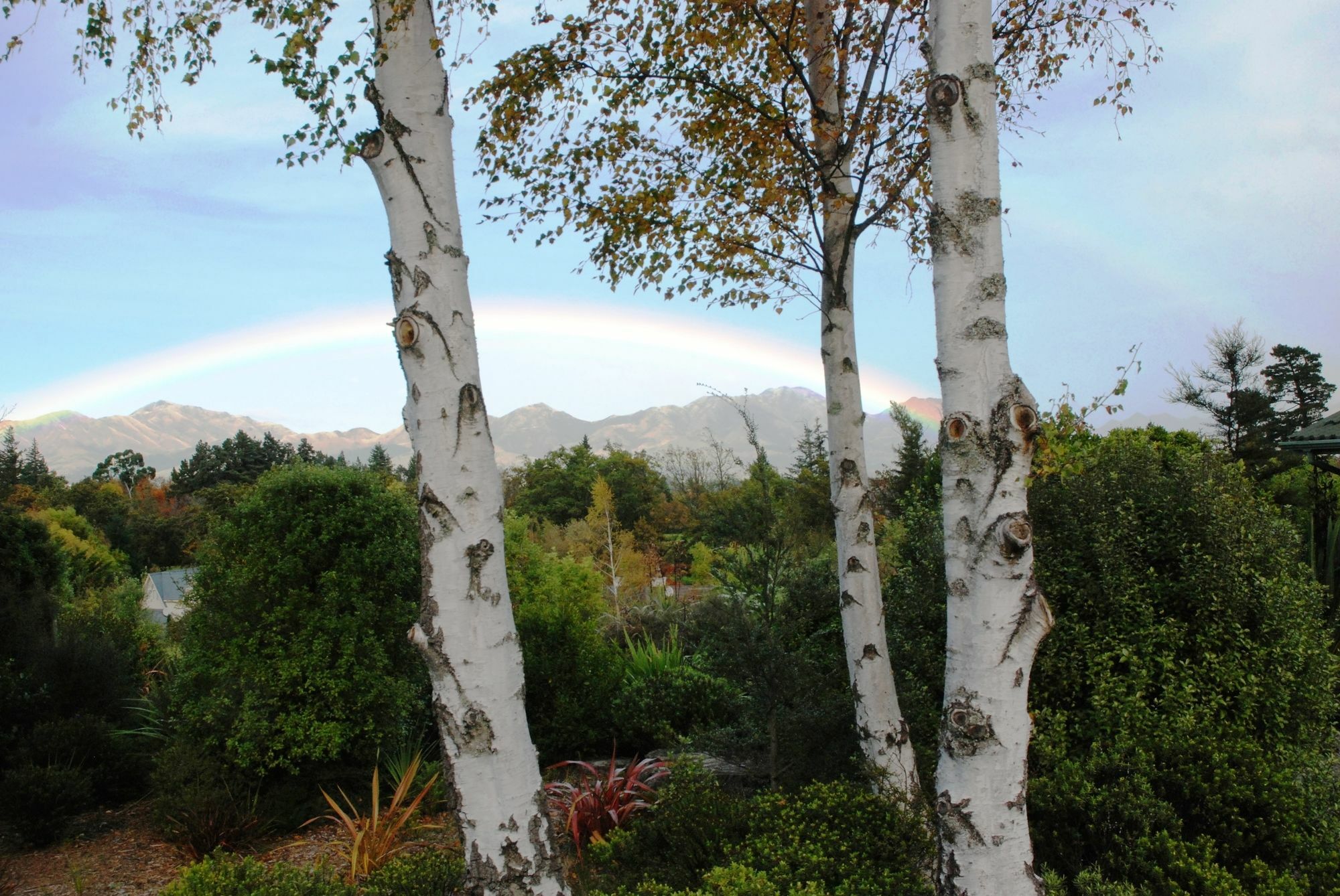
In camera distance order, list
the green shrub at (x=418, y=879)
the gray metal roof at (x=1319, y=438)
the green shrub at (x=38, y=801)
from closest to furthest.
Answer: the green shrub at (x=418, y=879) → the green shrub at (x=38, y=801) → the gray metal roof at (x=1319, y=438)

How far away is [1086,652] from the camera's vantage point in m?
4.59

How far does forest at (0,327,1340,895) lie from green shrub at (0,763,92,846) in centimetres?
2

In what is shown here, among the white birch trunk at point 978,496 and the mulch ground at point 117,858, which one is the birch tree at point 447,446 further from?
the mulch ground at point 117,858

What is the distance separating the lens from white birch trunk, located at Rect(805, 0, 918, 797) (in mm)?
4066

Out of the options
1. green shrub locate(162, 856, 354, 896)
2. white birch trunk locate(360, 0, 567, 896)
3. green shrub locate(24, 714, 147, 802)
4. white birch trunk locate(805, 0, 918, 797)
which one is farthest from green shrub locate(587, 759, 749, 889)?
green shrub locate(24, 714, 147, 802)

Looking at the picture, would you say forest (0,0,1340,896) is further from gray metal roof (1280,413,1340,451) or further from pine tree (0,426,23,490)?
pine tree (0,426,23,490)

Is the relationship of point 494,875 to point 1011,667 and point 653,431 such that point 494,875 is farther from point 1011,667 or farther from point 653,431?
point 653,431

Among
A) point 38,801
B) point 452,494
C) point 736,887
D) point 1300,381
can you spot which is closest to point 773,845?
point 736,887

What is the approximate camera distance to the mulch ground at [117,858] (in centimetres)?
500

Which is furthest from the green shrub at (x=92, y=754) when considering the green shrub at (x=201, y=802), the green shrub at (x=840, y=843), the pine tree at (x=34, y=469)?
the pine tree at (x=34, y=469)

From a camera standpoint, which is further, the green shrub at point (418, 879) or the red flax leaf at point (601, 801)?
the red flax leaf at point (601, 801)

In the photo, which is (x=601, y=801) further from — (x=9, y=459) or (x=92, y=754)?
(x=9, y=459)

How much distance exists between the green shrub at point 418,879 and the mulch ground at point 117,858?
165 centimetres

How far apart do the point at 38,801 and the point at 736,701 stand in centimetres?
550
